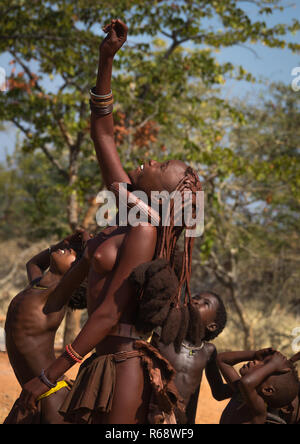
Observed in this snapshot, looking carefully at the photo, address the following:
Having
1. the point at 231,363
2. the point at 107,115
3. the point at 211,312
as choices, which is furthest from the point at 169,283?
the point at 211,312

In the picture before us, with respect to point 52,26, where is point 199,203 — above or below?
below

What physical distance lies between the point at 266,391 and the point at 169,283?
1043 millimetres

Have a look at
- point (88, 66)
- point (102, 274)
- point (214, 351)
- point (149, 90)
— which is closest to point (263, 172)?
point (149, 90)

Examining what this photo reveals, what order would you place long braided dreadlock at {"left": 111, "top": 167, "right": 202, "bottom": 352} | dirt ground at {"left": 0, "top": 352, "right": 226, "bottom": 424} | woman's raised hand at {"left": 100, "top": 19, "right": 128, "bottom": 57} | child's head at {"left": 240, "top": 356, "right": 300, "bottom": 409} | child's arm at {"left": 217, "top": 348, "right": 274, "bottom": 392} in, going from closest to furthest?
long braided dreadlock at {"left": 111, "top": 167, "right": 202, "bottom": 352}
woman's raised hand at {"left": 100, "top": 19, "right": 128, "bottom": 57}
child's head at {"left": 240, "top": 356, "right": 300, "bottom": 409}
child's arm at {"left": 217, "top": 348, "right": 274, "bottom": 392}
dirt ground at {"left": 0, "top": 352, "right": 226, "bottom": 424}

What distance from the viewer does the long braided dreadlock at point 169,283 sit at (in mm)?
2262

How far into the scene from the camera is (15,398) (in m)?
6.18

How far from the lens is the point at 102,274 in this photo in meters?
2.40

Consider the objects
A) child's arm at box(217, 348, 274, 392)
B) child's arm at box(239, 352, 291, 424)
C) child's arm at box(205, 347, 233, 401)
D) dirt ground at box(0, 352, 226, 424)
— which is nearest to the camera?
child's arm at box(239, 352, 291, 424)

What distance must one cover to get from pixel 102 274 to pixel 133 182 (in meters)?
0.47

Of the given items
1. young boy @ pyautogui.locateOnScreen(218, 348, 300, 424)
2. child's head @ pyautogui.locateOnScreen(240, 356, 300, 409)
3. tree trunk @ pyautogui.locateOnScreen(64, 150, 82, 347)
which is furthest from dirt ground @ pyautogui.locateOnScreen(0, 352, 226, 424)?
child's head @ pyautogui.locateOnScreen(240, 356, 300, 409)

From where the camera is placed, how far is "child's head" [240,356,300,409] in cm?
286

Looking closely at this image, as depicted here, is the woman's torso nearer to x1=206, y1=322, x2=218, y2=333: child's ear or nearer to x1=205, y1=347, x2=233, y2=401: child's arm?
x1=205, y1=347, x2=233, y2=401: child's arm

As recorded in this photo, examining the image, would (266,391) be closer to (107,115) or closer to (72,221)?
(107,115)

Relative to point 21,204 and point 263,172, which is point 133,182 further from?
point 21,204
